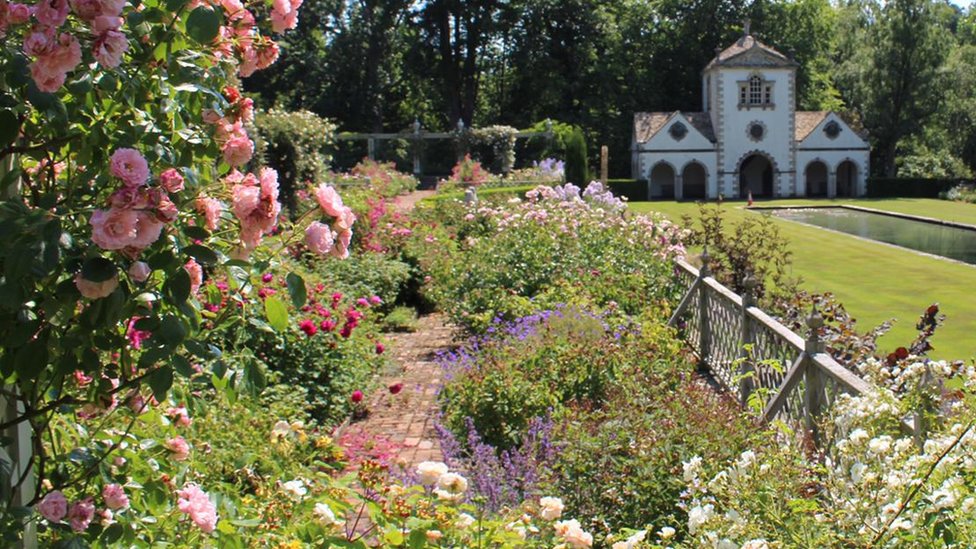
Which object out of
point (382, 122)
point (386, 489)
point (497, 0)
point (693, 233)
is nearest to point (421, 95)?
point (382, 122)

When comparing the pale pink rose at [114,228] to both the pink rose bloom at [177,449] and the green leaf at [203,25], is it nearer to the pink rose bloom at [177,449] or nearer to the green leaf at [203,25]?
the green leaf at [203,25]

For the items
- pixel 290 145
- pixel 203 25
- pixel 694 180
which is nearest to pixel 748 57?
pixel 694 180

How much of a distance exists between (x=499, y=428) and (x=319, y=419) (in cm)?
131

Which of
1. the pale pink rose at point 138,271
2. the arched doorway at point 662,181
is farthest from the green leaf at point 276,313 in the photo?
the arched doorway at point 662,181

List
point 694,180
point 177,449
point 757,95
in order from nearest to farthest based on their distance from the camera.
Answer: point 177,449 < point 757,95 < point 694,180

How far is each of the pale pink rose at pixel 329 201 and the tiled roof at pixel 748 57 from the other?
46001mm

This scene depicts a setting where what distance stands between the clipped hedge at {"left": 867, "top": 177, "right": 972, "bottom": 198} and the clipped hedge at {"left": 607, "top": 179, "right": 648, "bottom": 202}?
10.8m

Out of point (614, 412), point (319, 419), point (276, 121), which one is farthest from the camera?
point (276, 121)

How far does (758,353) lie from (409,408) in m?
2.53

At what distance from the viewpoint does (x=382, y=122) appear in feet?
162

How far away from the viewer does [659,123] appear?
151 feet

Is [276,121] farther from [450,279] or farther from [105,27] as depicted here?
[105,27]

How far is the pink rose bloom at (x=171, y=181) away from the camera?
6.13ft

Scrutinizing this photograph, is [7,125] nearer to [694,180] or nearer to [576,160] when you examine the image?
[576,160]
